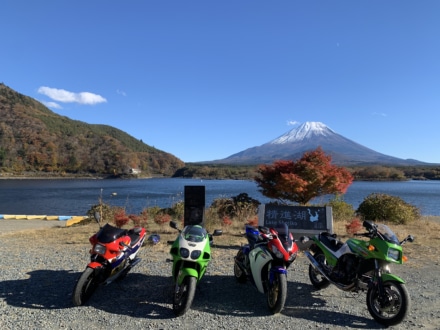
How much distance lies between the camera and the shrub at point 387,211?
1187cm

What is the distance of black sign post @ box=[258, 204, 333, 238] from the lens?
738 cm

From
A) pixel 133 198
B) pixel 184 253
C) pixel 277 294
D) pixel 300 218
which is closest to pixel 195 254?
pixel 184 253

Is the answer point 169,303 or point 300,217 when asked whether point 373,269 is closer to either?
point 169,303

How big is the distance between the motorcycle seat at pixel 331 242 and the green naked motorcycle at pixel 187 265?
1.64m

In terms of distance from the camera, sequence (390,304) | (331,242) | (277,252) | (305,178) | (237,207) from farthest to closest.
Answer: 1. (237,207)
2. (305,178)
3. (331,242)
4. (277,252)
5. (390,304)

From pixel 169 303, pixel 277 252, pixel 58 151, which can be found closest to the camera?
pixel 277 252

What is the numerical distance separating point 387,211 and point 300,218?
6092mm

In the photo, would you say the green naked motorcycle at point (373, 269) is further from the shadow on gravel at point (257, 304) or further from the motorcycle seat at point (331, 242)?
the shadow on gravel at point (257, 304)

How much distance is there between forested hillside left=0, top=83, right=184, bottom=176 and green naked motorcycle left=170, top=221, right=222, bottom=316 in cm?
10681

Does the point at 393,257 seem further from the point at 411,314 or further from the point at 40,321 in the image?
the point at 40,321

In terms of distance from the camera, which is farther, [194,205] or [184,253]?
[194,205]

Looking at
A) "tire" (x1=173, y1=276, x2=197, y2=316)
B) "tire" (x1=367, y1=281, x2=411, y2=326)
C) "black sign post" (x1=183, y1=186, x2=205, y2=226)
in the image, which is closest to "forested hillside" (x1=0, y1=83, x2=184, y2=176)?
"black sign post" (x1=183, y1=186, x2=205, y2=226)

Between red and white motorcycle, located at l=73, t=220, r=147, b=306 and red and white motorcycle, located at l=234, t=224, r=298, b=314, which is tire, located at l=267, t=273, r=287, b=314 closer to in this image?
red and white motorcycle, located at l=234, t=224, r=298, b=314

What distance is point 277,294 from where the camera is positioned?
3662 millimetres
